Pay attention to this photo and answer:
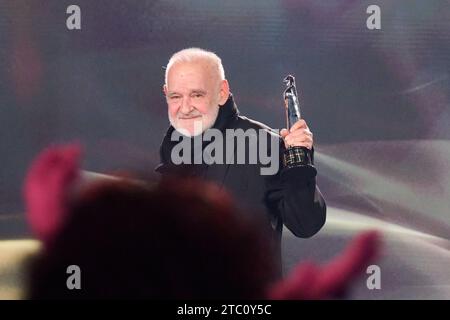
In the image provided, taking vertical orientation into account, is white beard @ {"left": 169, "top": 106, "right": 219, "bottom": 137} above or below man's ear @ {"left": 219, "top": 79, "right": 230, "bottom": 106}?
below

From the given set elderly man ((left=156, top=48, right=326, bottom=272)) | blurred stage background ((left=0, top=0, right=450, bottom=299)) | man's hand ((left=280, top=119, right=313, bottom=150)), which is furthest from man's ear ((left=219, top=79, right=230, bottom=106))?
man's hand ((left=280, top=119, right=313, bottom=150))

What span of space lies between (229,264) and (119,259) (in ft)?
0.24

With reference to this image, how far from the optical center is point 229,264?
0.51 m

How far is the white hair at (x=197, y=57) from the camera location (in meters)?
2.64

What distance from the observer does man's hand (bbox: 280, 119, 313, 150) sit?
2.32 metres

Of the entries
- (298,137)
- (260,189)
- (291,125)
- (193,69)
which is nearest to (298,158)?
(298,137)

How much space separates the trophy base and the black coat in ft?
0.17

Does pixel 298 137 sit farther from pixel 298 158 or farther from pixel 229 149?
pixel 229 149

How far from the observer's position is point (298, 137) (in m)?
2.34

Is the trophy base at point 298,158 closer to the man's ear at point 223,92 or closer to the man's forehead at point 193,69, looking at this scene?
the man's ear at point 223,92

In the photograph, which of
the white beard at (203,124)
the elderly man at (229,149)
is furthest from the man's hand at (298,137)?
the white beard at (203,124)

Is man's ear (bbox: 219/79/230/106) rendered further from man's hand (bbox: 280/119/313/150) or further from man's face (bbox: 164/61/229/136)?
man's hand (bbox: 280/119/313/150)

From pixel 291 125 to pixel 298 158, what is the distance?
0.36 metres

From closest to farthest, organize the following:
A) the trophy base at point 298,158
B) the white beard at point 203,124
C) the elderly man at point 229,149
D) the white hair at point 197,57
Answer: the trophy base at point 298,158
the elderly man at point 229,149
the white beard at point 203,124
the white hair at point 197,57
